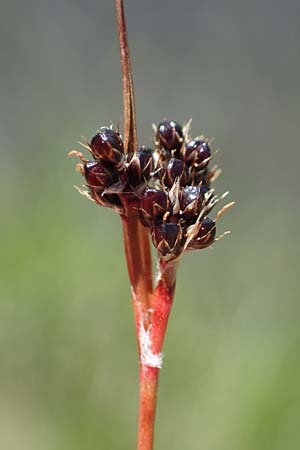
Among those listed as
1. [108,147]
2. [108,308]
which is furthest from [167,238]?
[108,308]

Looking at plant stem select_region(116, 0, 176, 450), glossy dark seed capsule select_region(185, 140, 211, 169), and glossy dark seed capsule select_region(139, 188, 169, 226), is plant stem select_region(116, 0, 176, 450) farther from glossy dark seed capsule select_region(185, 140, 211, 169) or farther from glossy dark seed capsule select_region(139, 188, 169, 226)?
glossy dark seed capsule select_region(185, 140, 211, 169)

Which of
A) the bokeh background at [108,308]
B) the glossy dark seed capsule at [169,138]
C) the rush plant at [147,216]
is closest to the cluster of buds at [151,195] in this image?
the rush plant at [147,216]

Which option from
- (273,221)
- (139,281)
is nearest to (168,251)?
(139,281)

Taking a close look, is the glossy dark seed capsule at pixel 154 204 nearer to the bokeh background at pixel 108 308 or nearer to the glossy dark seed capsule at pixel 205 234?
the glossy dark seed capsule at pixel 205 234

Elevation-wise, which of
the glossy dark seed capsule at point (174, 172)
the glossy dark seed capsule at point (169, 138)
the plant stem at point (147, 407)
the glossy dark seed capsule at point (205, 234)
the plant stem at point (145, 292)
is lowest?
the plant stem at point (147, 407)

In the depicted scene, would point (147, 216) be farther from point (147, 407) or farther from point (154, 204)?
point (147, 407)

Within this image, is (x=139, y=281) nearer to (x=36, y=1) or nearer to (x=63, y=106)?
(x=63, y=106)
